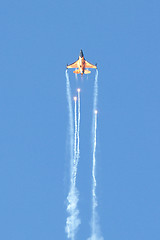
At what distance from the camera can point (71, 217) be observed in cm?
5719

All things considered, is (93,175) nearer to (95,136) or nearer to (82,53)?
(95,136)

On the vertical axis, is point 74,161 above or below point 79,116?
below

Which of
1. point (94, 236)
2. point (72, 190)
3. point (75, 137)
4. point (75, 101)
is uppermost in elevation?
point (75, 101)

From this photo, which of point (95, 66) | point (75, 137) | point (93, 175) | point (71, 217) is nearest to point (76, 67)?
point (95, 66)

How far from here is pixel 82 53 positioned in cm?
5947

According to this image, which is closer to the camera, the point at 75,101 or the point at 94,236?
the point at 94,236

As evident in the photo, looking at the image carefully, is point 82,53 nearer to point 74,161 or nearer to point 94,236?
point 74,161

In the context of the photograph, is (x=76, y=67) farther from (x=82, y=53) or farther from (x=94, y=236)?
(x=94, y=236)

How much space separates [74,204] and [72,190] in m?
1.48

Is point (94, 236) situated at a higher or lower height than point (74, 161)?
lower

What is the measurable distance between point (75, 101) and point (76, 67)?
3.73 metres

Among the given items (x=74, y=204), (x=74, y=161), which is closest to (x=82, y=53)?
(x=74, y=161)

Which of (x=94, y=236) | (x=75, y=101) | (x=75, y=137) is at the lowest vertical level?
(x=94, y=236)

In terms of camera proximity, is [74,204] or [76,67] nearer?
[74,204]
